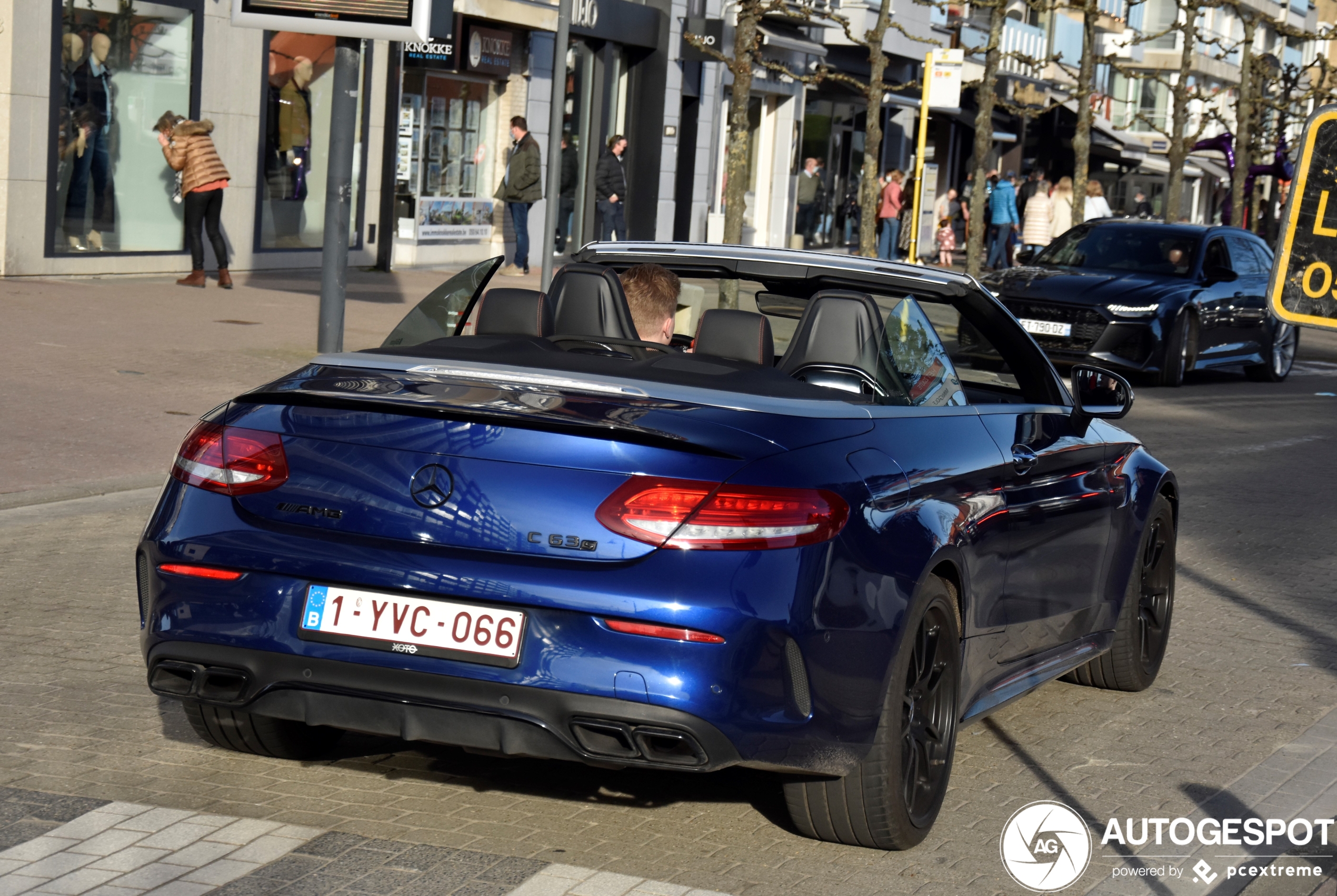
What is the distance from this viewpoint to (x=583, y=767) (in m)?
5.09

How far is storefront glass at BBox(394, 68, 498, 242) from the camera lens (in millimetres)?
25594

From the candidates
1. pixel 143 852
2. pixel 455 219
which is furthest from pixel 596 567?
pixel 455 219

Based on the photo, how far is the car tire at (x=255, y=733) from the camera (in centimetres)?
489

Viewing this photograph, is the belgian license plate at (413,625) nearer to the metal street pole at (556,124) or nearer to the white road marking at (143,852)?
the white road marking at (143,852)

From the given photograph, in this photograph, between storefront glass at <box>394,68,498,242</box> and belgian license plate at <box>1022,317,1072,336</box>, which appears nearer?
belgian license plate at <box>1022,317,1072,336</box>

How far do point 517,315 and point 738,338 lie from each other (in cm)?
Answer: 65

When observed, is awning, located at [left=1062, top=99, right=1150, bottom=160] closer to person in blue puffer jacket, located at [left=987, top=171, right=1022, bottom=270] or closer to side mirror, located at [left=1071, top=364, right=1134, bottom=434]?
person in blue puffer jacket, located at [left=987, top=171, right=1022, bottom=270]

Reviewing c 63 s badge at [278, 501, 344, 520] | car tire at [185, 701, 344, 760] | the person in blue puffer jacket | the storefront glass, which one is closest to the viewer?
c 63 s badge at [278, 501, 344, 520]

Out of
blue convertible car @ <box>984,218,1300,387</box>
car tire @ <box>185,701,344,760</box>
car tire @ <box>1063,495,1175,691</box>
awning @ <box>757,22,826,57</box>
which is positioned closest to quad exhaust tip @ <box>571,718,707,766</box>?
car tire @ <box>185,701,344,760</box>

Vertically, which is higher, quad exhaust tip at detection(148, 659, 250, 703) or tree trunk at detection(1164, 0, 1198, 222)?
tree trunk at detection(1164, 0, 1198, 222)

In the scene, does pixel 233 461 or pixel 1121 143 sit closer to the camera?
pixel 233 461

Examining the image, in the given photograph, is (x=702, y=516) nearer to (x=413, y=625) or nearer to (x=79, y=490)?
(x=413, y=625)

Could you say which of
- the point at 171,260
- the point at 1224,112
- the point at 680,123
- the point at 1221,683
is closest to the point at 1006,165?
the point at 680,123

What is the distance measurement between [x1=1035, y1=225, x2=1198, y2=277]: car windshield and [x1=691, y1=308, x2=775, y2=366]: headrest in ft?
47.5
